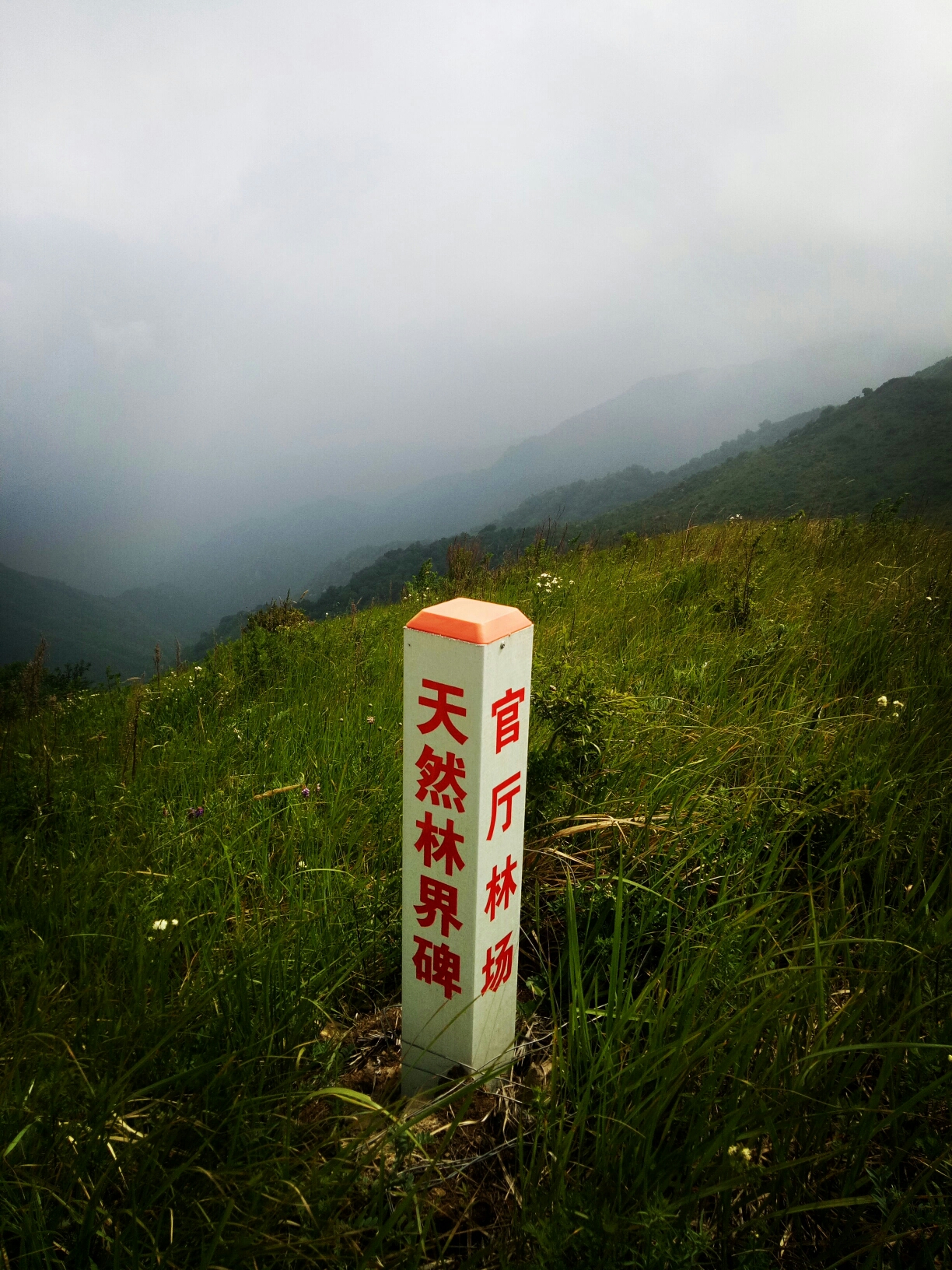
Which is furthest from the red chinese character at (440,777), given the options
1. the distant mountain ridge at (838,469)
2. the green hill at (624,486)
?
the green hill at (624,486)

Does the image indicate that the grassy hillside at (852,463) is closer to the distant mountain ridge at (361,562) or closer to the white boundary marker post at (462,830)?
the distant mountain ridge at (361,562)

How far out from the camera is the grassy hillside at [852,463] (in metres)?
31.2

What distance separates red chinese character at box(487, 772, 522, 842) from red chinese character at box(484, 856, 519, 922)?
0.08 m

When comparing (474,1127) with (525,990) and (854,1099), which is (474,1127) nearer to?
(525,990)

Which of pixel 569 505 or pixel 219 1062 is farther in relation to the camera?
pixel 569 505

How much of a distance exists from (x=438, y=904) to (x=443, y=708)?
1.43ft

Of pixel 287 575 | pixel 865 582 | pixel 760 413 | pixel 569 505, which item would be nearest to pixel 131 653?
pixel 287 575

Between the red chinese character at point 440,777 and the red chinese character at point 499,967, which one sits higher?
the red chinese character at point 440,777

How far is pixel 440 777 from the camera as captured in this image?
54.1 inches

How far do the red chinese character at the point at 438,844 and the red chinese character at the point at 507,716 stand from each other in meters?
0.20

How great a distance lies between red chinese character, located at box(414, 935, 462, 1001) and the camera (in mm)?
1433

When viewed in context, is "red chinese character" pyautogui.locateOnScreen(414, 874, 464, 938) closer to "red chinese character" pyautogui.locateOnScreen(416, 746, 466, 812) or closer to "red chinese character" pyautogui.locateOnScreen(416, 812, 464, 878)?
"red chinese character" pyautogui.locateOnScreen(416, 812, 464, 878)

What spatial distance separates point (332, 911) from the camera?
1874 millimetres

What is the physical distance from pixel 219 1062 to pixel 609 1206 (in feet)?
2.32
